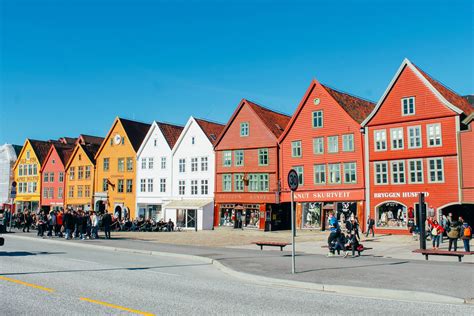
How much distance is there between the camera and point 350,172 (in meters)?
38.7

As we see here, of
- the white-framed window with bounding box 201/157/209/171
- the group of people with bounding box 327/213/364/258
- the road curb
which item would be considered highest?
the white-framed window with bounding box 201/157/209/171

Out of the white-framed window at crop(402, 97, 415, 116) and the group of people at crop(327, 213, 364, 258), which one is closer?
the group of people at crop(327, 213, 364, 258)

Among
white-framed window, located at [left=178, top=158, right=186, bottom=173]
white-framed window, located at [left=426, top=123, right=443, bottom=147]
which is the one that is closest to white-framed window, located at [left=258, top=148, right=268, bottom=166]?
white-framed window, located at [left=178, top=158, right=186, bottom=173]

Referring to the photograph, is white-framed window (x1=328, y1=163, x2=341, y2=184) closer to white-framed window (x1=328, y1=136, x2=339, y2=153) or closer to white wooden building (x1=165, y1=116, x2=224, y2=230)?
white-framed window (x1=328, y1=136, x2=339, y2=153)

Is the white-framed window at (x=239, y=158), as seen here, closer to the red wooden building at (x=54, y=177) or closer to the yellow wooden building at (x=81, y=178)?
the yellow wooden building at (x=81, y=178)

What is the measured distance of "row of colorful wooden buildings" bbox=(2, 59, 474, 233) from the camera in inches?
1341

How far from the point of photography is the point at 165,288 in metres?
11.1

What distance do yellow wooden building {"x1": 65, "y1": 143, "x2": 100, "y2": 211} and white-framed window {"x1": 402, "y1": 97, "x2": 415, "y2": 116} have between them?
39857 mm

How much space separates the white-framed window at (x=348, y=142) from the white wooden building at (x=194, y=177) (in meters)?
14.7

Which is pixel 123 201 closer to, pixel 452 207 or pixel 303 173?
pixel 303 173

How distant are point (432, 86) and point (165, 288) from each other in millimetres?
29640

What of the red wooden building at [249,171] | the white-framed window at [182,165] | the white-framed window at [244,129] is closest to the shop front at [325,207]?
the red wooden building at [249,171]

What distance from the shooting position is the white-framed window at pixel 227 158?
153ft

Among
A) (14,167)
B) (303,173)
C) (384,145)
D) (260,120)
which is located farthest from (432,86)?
(14,167)
